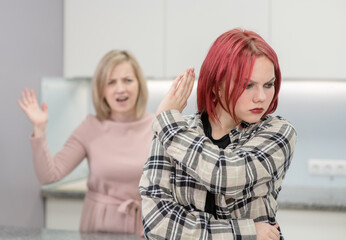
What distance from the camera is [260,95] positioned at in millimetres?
853

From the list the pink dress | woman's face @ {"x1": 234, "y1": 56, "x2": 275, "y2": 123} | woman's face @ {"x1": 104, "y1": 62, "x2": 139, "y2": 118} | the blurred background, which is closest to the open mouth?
woman's face @ {"x1": 104, "y1": 62, "x2": 139, "y2": 118}

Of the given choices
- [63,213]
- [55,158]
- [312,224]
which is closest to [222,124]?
[55,158]

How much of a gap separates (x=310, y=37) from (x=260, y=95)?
62.1 inches

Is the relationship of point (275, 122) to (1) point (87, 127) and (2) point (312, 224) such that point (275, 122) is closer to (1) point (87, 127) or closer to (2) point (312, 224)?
(1) point (87, 127)

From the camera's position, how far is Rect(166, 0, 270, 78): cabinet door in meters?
2.34

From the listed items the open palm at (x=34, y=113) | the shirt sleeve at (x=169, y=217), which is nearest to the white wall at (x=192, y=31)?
the open palm at (x=34, y=113)

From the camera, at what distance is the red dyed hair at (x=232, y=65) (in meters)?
0.85

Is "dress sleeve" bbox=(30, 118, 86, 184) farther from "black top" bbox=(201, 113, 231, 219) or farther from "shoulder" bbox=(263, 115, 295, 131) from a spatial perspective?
"shoulder" bbox=(263, 115, 295, 131)

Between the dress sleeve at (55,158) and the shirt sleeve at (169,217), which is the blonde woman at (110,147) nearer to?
the dress sleeve at (55,158)

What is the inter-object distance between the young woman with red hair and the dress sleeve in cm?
89

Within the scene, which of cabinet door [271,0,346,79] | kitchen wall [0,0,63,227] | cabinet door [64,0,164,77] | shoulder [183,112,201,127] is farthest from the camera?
cabinet door [64,0,164,77]

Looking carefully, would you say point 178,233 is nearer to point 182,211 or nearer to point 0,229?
point 182,211

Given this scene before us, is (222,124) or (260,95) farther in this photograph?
(222,124)

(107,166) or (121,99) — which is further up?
(121,99)
